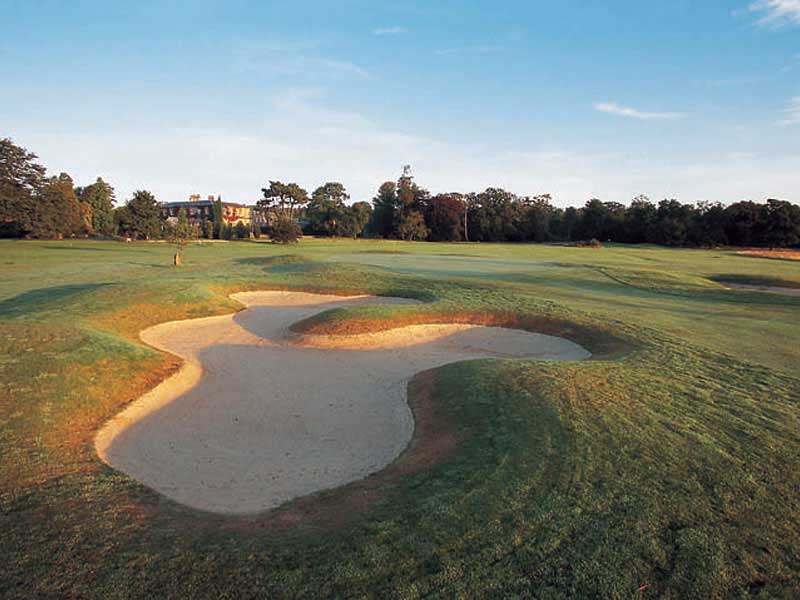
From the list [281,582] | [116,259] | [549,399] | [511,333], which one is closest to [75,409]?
[281,582]

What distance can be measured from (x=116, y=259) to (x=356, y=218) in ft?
203

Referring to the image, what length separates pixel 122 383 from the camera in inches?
404

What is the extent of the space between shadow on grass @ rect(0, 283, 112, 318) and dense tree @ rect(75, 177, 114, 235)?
232 feet

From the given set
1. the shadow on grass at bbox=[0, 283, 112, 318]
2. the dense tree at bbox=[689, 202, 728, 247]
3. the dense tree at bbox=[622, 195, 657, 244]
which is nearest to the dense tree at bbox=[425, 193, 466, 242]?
the dense tree at bbox=[622, 195, 657, 244]

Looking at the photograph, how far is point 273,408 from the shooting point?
1004 centimetres

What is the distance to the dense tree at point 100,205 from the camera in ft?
277

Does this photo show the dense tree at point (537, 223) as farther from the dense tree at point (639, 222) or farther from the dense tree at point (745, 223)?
the dense tree at point (745, 223)

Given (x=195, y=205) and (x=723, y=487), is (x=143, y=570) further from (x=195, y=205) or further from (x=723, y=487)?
(x=195, y=205)

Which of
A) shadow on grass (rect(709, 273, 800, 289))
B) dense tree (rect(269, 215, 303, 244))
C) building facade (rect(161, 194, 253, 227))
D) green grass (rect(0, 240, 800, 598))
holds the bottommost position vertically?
green grass (rect(0, 240, 800, 598))

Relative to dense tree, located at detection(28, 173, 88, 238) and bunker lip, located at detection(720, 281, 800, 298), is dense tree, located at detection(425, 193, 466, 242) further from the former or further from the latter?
bunker lip, located at detection(720, 281, 800, 298)

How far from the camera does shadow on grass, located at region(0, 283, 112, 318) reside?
53.9 feet

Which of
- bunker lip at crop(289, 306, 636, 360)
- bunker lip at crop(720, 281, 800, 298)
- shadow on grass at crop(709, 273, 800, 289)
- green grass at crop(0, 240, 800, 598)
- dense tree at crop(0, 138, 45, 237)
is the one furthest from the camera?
dense tree at crop(0, 138, 45, 237)

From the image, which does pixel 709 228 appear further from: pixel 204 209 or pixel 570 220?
pixel 204 209

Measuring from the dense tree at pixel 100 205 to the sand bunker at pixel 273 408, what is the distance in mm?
81229
